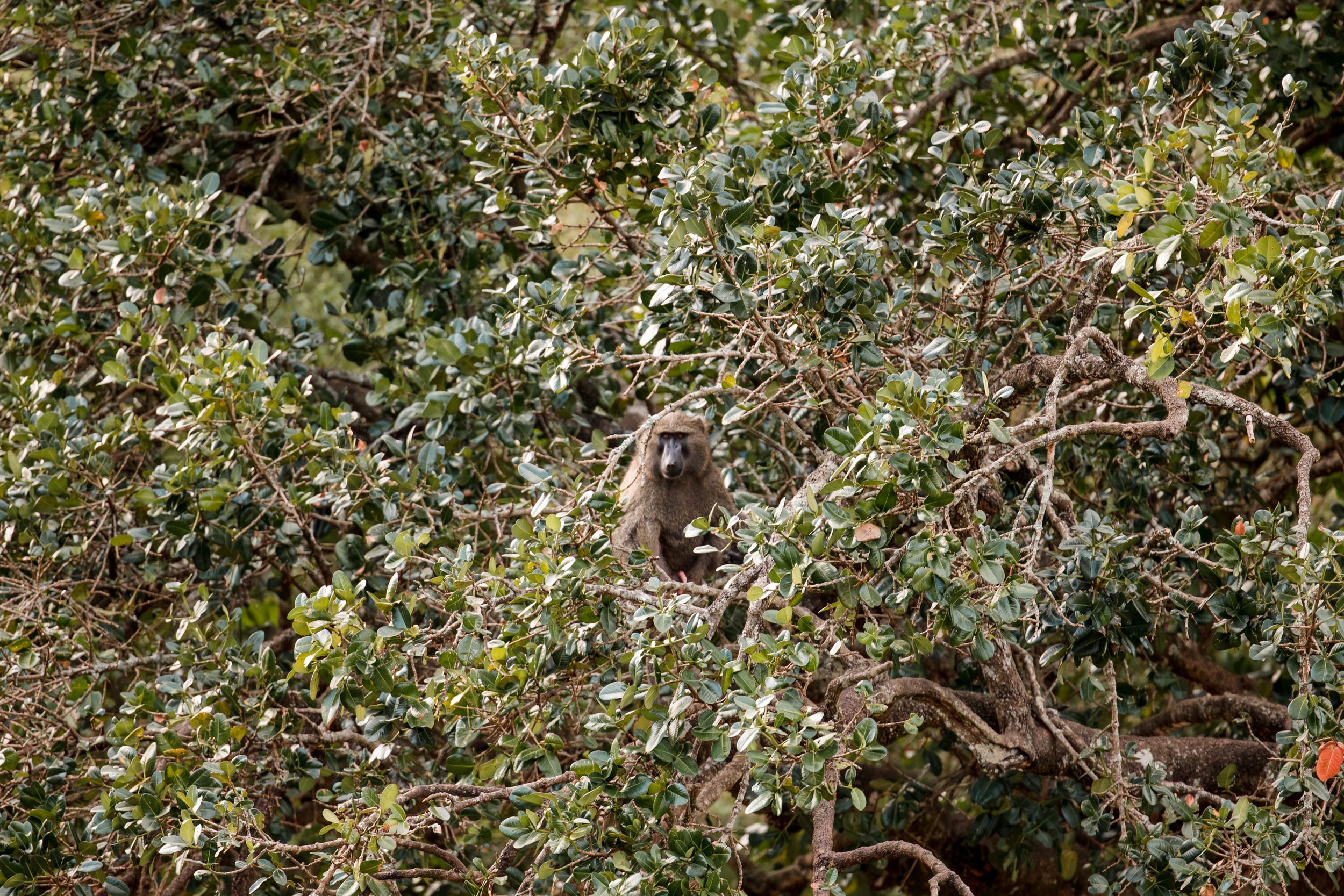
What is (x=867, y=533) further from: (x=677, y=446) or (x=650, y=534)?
(x=650, y=534)

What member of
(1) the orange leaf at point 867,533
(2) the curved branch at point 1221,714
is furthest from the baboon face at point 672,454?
(1) the orange leaf at point 867,533

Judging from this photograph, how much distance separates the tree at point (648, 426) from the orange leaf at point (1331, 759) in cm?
Answer: 4

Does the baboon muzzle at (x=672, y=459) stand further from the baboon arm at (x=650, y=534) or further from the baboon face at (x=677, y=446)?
the baboon arm at (x=650, y=534)

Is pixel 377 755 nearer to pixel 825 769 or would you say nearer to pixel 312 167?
pixel 825 769

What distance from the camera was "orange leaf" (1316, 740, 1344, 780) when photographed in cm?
344

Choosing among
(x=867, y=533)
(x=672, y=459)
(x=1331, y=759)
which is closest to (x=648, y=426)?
(x=867, y=533)

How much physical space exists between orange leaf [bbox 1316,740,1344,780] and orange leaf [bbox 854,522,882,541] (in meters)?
1.40

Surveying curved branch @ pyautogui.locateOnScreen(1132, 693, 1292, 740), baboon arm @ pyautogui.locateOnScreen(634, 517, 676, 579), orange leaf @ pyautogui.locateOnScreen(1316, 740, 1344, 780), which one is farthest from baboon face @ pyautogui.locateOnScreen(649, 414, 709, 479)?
orange leaf @ pyautogui.locateOnScreen(1316, 740, 1344, 780)

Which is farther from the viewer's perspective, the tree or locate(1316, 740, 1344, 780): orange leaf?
locate(1316, 740, 1344, 780): orange leaf

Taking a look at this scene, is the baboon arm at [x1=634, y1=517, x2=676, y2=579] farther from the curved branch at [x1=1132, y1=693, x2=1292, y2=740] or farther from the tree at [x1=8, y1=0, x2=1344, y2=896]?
the curved branch at [x1=1132, y1=693, x2=1292, y2=740]

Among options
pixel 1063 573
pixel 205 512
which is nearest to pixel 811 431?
pixel 1063 573

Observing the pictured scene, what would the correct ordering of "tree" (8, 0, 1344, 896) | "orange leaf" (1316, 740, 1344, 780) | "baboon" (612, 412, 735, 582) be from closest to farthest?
Answer: "tree" (8, 0, 1344, 896), "orange leaf" (1316, 740, 1344, 780), "baboon" (612, 412, 735, 582)

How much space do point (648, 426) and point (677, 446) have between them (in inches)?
76.0

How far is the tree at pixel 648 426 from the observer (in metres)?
3.34
